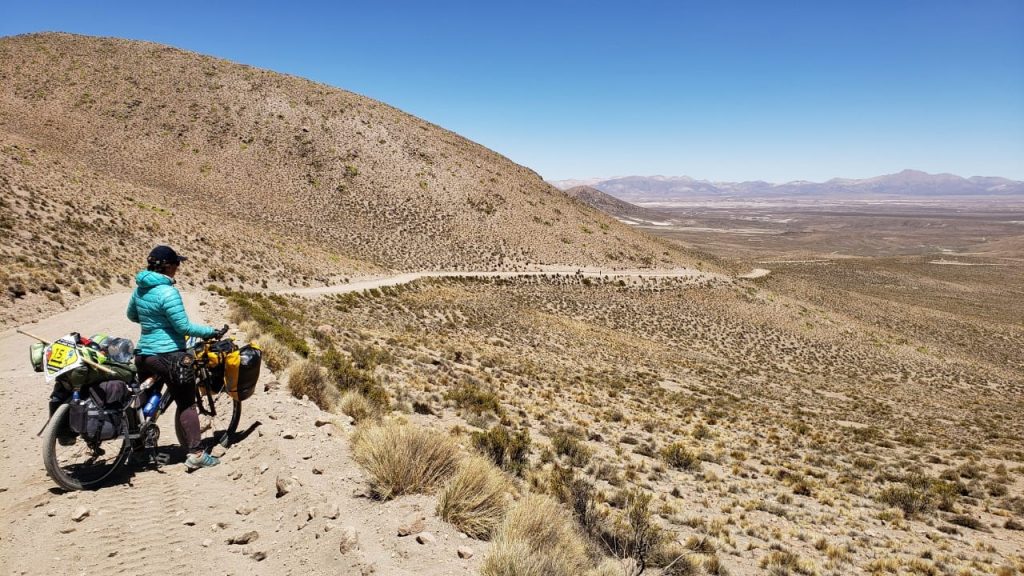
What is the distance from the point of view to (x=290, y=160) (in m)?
60.7

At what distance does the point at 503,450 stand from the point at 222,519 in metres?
5.03

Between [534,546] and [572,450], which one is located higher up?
[534,546]

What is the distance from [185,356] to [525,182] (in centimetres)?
7334

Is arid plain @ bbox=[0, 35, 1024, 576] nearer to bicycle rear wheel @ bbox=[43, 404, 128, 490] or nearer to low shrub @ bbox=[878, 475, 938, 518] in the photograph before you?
low shrub @ bbox=[878, 475, 938, 518]

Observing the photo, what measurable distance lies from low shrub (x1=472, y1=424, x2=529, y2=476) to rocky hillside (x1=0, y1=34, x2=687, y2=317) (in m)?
Answer: 27.0

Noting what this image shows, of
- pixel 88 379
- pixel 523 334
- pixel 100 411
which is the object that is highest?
pixel 88 379

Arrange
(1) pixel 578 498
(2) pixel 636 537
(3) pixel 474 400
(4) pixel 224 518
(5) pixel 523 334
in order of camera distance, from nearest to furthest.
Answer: (4) pixel 224 518, (2) pixel 636 537, (1) pixel 578 498, (3) pixel 474 400, (5) pixel 523 334

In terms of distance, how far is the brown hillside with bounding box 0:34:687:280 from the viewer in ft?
164

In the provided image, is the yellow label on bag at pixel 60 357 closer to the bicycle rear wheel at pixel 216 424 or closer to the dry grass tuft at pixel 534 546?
the bicycle rear wheel at pixel 216 424

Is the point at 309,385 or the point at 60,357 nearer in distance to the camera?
the point at 60,357

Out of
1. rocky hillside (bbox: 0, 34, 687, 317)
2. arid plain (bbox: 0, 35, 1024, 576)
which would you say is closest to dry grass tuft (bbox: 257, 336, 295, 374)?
arid plain (bbox: 0, 35, 1024, 576)

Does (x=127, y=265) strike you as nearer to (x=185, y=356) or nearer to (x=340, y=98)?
(x=185, y=356)

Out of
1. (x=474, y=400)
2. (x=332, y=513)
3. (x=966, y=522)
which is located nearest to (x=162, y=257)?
(x=332, y=513)

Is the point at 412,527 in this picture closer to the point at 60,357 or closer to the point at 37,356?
the point at 60,357
